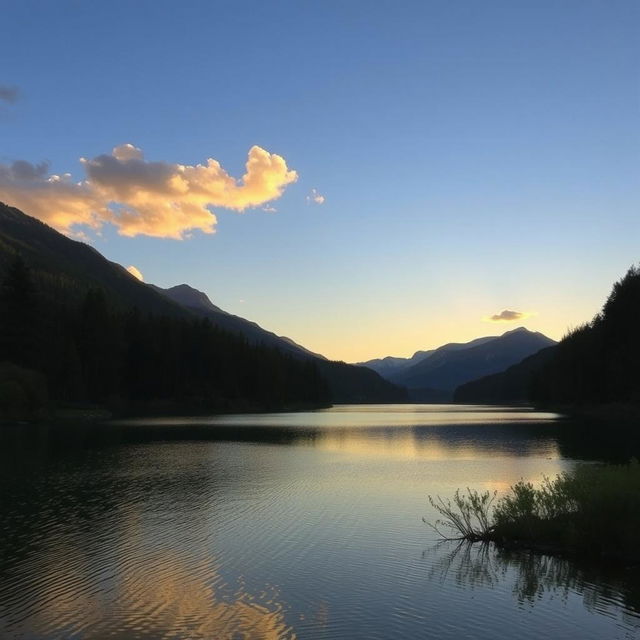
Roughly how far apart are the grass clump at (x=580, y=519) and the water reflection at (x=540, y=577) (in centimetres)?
78

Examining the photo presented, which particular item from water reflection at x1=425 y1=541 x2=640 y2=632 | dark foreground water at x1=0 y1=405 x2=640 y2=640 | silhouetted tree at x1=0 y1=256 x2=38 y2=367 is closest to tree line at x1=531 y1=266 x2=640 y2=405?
dark foreground water at x1=0 y1=405 x2=640 y2=640

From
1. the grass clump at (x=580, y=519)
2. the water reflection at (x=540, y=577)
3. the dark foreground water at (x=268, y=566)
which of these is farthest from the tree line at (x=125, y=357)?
the water reflection at (x=540, y=577)

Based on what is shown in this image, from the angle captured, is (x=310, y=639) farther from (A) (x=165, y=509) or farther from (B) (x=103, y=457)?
(B) (x=103, y=457)

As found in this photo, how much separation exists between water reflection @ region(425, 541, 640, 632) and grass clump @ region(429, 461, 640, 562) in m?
0.78

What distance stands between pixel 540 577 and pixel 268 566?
314 inches

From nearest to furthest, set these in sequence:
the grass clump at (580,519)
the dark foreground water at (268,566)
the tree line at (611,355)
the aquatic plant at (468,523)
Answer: the dark foreground water at (268,566) < the grass clump at (580,519) < the aquatic plant at (468,523) < the tree line at (611,355)

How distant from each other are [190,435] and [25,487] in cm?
3946

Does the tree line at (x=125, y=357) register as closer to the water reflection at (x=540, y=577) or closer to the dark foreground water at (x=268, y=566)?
the dark foreground water at (x=268, y=566)

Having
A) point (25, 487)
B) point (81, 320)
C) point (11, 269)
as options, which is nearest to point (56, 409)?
point (11, 269)

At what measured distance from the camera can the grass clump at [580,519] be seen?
18.7m

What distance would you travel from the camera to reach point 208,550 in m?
20.7

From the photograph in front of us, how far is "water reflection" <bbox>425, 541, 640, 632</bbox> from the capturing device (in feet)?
50.9

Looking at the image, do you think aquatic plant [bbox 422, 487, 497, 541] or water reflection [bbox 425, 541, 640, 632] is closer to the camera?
water reflection [bbox 425, 541, 640, 632]

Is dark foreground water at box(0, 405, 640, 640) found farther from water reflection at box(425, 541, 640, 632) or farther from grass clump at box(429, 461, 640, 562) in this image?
grass clump at box(429, 461, 640, 562)
